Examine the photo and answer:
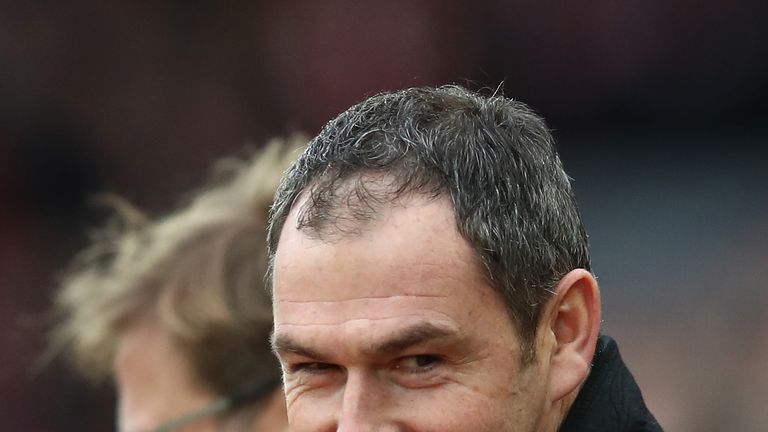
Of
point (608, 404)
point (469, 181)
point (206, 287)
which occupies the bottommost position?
point (608, 404)

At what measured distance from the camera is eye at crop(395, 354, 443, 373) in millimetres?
2570

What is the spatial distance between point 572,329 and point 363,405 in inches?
19.4

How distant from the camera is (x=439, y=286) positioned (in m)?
2.53

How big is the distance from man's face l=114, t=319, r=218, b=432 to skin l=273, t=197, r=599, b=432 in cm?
216

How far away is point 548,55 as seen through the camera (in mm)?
8953

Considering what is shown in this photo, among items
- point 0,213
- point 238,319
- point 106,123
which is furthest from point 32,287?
point 238,319

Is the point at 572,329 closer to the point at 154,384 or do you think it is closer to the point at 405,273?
the point at 405,273

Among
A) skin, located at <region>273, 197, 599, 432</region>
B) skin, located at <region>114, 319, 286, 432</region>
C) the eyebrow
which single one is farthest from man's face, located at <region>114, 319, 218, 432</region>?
the eyebrow

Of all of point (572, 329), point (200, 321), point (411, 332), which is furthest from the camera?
point (200, 321)

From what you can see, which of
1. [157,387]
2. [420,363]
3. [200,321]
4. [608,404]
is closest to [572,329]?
[608,404]

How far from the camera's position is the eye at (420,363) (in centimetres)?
257

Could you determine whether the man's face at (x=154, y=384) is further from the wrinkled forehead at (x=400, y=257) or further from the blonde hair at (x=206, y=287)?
the wrinkled forehead at (x=400, y=257)

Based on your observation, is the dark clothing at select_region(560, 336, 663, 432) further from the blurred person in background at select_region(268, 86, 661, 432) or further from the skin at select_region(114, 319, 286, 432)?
the skin at select_region(114, 319, 286, 432)

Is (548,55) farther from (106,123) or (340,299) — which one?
(340,299)
